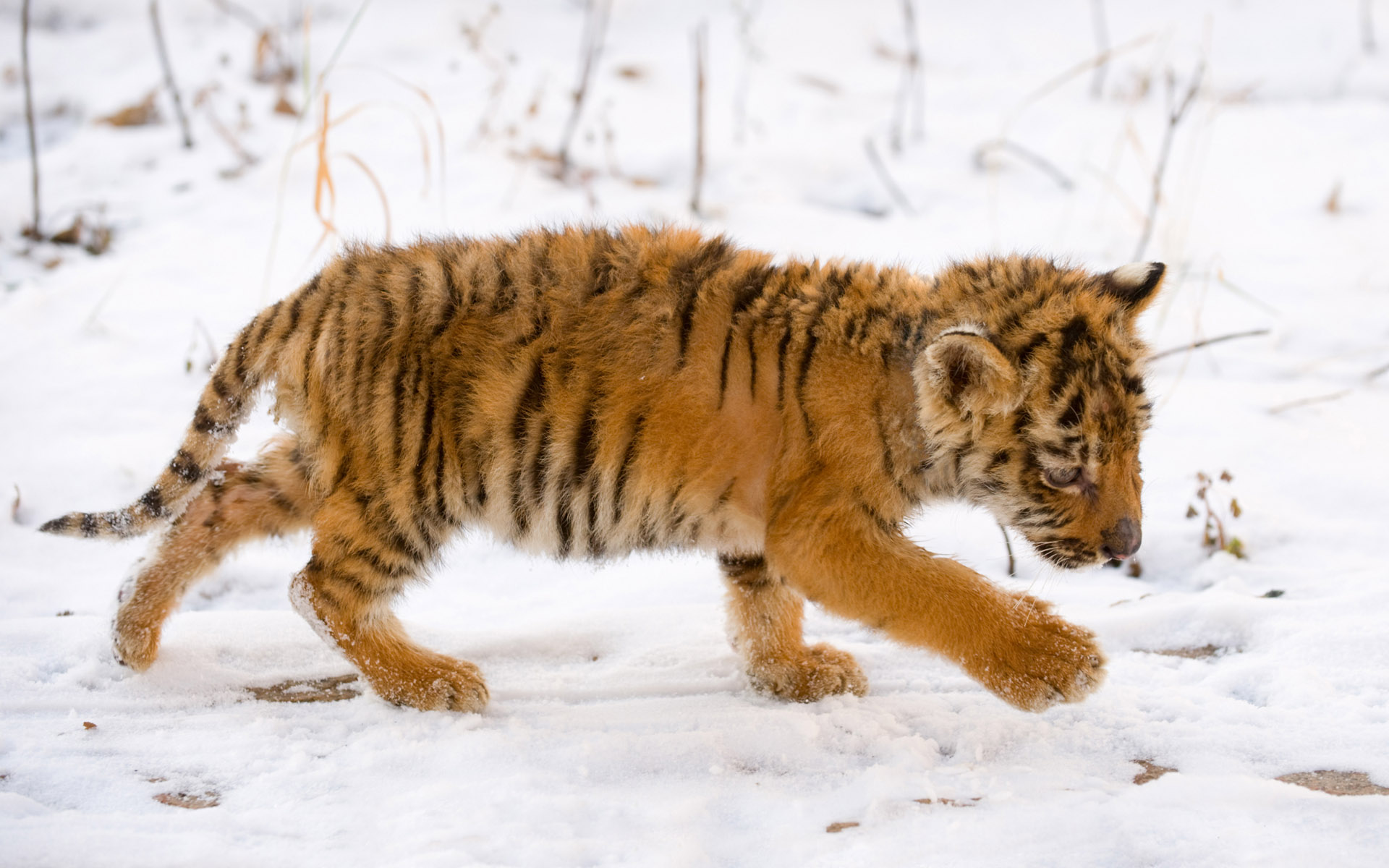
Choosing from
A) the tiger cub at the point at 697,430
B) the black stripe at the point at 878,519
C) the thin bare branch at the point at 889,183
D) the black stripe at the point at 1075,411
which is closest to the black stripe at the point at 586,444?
the tiger cub at the point at 697,430

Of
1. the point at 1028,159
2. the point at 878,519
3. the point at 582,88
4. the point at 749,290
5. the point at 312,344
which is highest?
the point at 582,88

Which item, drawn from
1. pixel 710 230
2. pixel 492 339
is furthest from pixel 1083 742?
pixel 710 230

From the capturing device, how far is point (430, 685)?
2.66m

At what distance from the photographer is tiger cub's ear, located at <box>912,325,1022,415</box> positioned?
2.33 m

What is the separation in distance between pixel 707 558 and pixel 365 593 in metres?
1.32

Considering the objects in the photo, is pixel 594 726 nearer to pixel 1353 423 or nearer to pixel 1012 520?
pixel 1012 520

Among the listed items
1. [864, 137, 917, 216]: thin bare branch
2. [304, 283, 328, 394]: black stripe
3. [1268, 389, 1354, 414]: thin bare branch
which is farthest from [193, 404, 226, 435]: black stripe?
[864, 137, 917, 216]: thin bare branch

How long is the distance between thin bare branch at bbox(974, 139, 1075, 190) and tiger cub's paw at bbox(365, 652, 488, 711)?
15.3 ft

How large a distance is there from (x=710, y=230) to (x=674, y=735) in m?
3.69

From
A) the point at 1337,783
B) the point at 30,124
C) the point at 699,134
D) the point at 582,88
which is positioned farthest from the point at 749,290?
the point at 30,124

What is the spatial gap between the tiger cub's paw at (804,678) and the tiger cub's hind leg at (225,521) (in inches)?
52.5

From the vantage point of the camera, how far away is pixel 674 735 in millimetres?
2457

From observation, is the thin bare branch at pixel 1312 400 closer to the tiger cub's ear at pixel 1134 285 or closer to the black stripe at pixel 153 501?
the tiger cub's ear at pixel 1134 285

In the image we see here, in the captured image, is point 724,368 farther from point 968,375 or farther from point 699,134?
point 699,134
